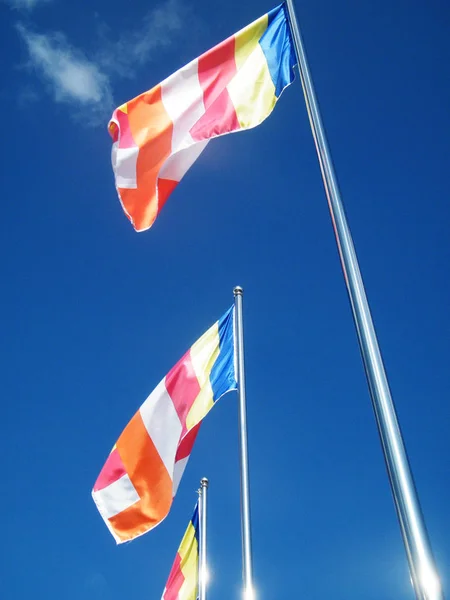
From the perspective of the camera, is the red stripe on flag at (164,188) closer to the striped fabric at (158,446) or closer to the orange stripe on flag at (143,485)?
the striped fabric at (158,446)

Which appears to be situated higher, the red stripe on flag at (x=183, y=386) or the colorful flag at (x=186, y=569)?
the red stripe on flag at (x=183, y=386)

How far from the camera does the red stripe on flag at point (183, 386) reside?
8.13m

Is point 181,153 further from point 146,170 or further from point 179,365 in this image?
point 179,365

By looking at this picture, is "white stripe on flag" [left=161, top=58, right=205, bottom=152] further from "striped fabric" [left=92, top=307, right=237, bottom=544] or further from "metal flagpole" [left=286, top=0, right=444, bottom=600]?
"striped fabric" [left=92, top=307, right=237, bottom=544]

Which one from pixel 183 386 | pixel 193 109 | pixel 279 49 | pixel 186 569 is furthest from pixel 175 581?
pixel 279 49

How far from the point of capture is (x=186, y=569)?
11.2 meters

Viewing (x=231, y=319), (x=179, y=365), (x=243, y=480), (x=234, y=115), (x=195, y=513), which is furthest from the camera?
(x=195, y=513)

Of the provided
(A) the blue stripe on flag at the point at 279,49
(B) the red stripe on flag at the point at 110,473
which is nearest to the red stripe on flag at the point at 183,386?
(B) the red stripe on flag at the point at 110,473

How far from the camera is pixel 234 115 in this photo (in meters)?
6.17

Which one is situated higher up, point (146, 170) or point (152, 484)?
point (146, 170)

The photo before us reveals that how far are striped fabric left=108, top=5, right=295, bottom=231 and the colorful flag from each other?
7.91 meters

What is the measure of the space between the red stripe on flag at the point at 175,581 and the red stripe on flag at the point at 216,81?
30.6ft

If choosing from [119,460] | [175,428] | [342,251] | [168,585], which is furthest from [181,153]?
[168,585]

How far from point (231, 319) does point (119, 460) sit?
298cm
